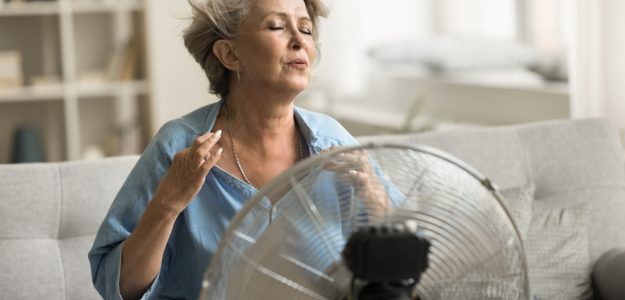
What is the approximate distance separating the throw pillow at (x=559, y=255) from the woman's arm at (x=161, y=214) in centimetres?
93

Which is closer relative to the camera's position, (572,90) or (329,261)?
(329,261)

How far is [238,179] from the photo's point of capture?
1.27 m

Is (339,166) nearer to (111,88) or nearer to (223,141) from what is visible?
(223,141)

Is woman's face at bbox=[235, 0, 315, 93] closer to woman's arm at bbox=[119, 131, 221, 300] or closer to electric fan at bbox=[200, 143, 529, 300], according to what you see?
woman's arm at bbox=[119, 131, 221, 300]

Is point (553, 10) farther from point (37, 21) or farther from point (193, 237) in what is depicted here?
point (193, 237)

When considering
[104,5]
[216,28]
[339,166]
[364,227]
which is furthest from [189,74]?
[364,227]

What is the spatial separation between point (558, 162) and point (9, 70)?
115 inches

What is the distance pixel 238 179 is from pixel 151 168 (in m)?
0.16

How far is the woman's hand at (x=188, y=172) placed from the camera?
38.1 inches

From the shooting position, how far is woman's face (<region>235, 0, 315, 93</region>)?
4.23 ft

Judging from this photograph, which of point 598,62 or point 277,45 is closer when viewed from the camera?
point 277,45

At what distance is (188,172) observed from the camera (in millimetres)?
1001

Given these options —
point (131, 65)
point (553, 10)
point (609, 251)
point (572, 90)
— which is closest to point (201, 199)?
point (609, 251)

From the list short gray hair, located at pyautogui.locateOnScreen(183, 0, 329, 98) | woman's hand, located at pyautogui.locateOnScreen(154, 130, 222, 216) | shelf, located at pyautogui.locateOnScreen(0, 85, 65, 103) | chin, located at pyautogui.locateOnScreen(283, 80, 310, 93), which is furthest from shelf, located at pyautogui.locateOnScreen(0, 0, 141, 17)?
woman's hand, located at pyautogui.locateOnScreen(154, 130, 222, 216)
